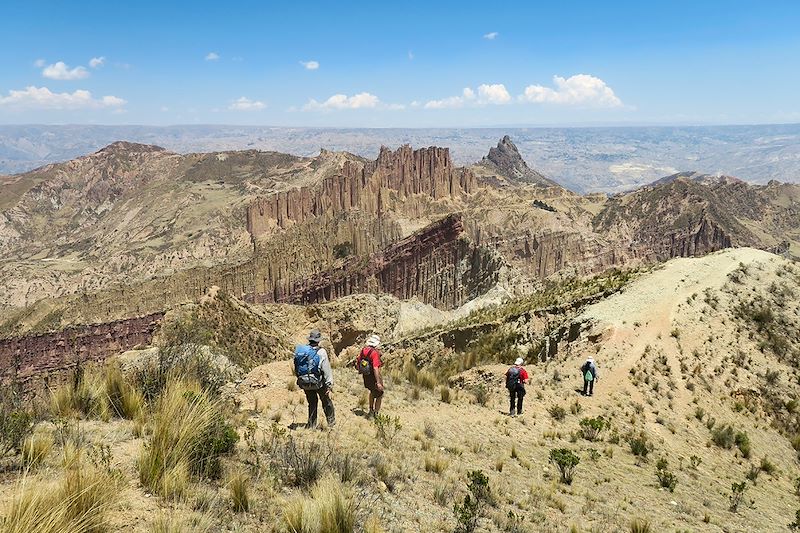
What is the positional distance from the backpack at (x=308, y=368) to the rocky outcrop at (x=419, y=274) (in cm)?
4752

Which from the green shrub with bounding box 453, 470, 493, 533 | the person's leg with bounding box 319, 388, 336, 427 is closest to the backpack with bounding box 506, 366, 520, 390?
the green shrub with bounding box 453, 470, 493, 533

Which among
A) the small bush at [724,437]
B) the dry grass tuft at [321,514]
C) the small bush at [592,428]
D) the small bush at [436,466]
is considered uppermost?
the dry grass tuft at [321,514]

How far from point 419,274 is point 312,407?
52.9 meters

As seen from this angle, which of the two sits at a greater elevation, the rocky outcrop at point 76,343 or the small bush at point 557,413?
the small bush at point 557,413

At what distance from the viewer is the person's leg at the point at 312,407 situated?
941cm

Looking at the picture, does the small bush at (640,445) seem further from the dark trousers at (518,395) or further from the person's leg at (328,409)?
the person's leg at (328,409)

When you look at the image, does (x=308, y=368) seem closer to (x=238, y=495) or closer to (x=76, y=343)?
(x=238, y=495)

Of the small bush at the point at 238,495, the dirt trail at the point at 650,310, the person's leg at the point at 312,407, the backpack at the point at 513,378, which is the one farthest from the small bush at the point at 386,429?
the dirt trail at the point at 650,310

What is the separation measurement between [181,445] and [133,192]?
211 m

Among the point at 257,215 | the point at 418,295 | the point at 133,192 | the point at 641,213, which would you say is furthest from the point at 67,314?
the point at 133,192

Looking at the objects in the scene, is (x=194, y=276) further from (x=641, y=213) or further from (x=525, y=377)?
(x=641, y=213)

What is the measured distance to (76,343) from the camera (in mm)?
41781

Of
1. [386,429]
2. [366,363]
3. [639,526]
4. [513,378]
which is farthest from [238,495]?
[513,378]

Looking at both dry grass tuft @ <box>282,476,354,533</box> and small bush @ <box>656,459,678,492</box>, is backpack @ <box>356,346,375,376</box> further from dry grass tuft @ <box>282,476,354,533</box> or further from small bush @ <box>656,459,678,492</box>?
small bush @ <box>656,459,678,492</box>
